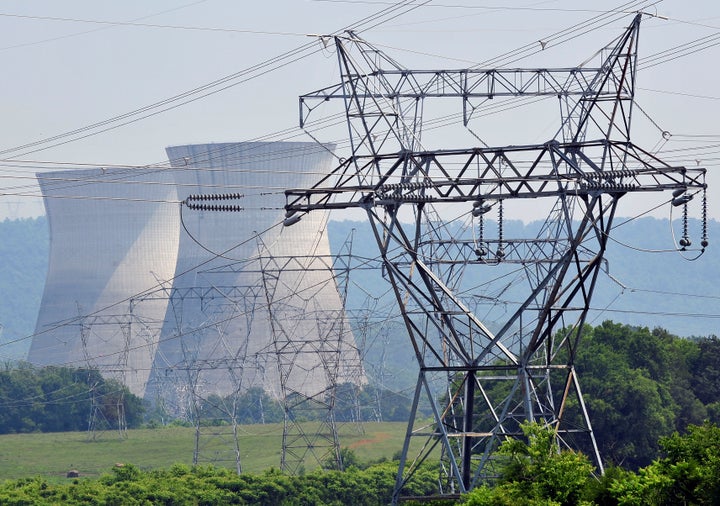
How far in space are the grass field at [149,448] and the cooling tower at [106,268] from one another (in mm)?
10738

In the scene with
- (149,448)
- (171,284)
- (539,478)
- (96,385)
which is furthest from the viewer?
(171,284)

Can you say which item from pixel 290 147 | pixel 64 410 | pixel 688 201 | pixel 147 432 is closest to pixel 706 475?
pixel 688 201

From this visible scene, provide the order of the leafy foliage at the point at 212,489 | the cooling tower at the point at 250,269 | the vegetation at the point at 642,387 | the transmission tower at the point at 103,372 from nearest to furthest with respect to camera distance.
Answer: the leafy foliage at the point at 212,489
the vegetation at the point at 642,387
the cooling tower at the point at 250,269
the transmission tower at the point at 103,372

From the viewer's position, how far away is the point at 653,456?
4212 cm

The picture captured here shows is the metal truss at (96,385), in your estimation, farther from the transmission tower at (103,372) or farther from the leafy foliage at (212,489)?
the leafy foliage at (212,489)

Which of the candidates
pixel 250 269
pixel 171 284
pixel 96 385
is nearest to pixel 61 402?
pixel 96 385

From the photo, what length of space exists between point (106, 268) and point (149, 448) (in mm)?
22812

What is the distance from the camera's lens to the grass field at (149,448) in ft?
160

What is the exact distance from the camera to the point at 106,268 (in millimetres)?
75375

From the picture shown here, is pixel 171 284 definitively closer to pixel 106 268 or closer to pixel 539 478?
pixel 106 268

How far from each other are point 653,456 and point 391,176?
82.1 feet

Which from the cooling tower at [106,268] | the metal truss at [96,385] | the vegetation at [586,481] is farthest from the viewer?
the cooling tower at [106,268]

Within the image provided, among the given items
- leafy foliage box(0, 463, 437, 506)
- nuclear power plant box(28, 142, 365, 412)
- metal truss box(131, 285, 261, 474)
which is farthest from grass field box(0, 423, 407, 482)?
leafy foliage box(0, 463, 437, 506)

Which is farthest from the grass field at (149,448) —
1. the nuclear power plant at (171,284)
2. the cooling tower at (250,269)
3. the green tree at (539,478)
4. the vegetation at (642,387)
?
the green tree at (539,478)
